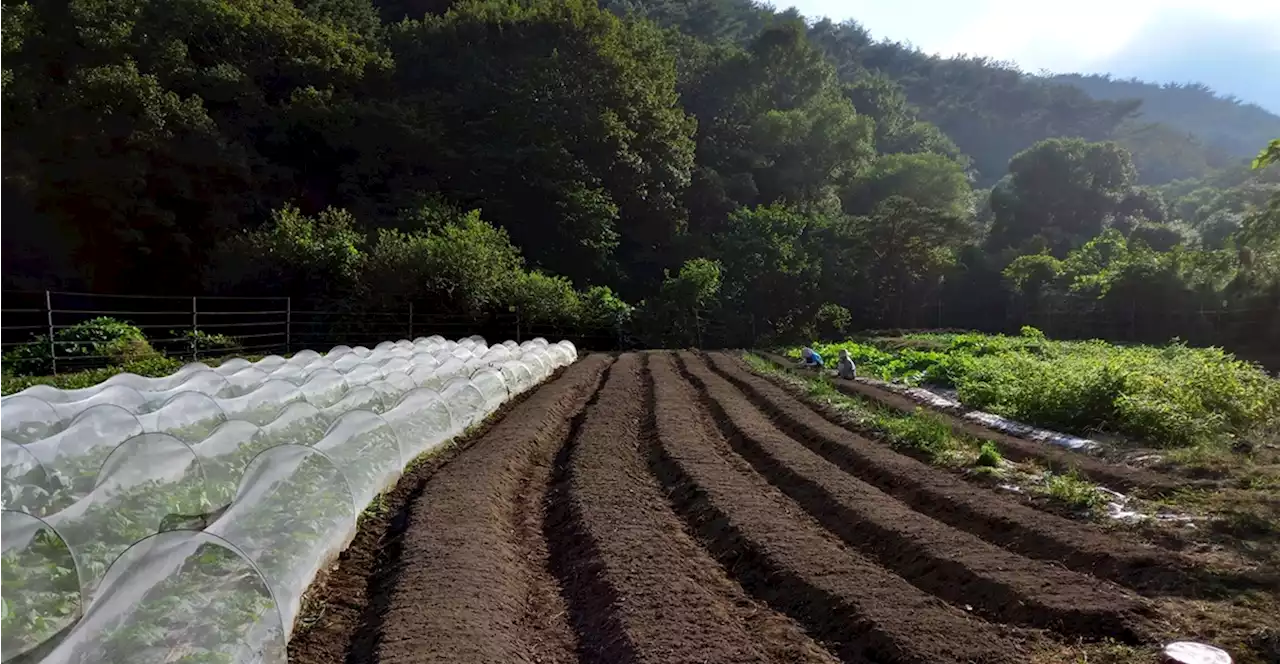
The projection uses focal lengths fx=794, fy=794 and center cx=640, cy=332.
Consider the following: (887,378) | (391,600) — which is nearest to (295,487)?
(391,600)

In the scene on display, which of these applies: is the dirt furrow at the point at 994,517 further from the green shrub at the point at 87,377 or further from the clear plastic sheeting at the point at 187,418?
the green shrub at the point at 87,377

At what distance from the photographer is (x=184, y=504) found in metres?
4.79

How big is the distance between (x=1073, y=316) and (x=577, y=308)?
18.4 m

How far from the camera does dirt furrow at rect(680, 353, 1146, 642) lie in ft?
13.5

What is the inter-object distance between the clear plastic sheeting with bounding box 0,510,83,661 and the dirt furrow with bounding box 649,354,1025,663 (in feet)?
11.3

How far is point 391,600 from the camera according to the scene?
Answer: 174 inches

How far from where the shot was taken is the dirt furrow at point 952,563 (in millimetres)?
4129

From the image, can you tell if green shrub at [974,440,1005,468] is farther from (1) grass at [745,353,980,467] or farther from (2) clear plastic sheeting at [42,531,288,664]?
(2) clear plastic sheeting at [42,531,288,664]

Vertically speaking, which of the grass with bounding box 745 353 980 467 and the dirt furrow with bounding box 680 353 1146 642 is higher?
the grass with bounding box 745 353 980 467

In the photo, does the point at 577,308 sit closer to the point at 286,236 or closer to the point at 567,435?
the point at 286,236

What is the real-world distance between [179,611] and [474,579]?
5.99 feet

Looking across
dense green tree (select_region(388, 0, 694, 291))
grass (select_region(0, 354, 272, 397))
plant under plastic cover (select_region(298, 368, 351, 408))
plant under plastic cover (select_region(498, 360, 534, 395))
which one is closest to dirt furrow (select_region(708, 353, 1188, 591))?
plant under plastic cover (select_region(498, 360, 534, 395))

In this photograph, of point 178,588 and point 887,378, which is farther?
point 887,378

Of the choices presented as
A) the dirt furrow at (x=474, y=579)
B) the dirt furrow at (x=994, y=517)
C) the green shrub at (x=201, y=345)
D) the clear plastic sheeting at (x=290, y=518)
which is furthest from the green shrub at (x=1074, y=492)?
the green shrub at (x=201, y=345)
